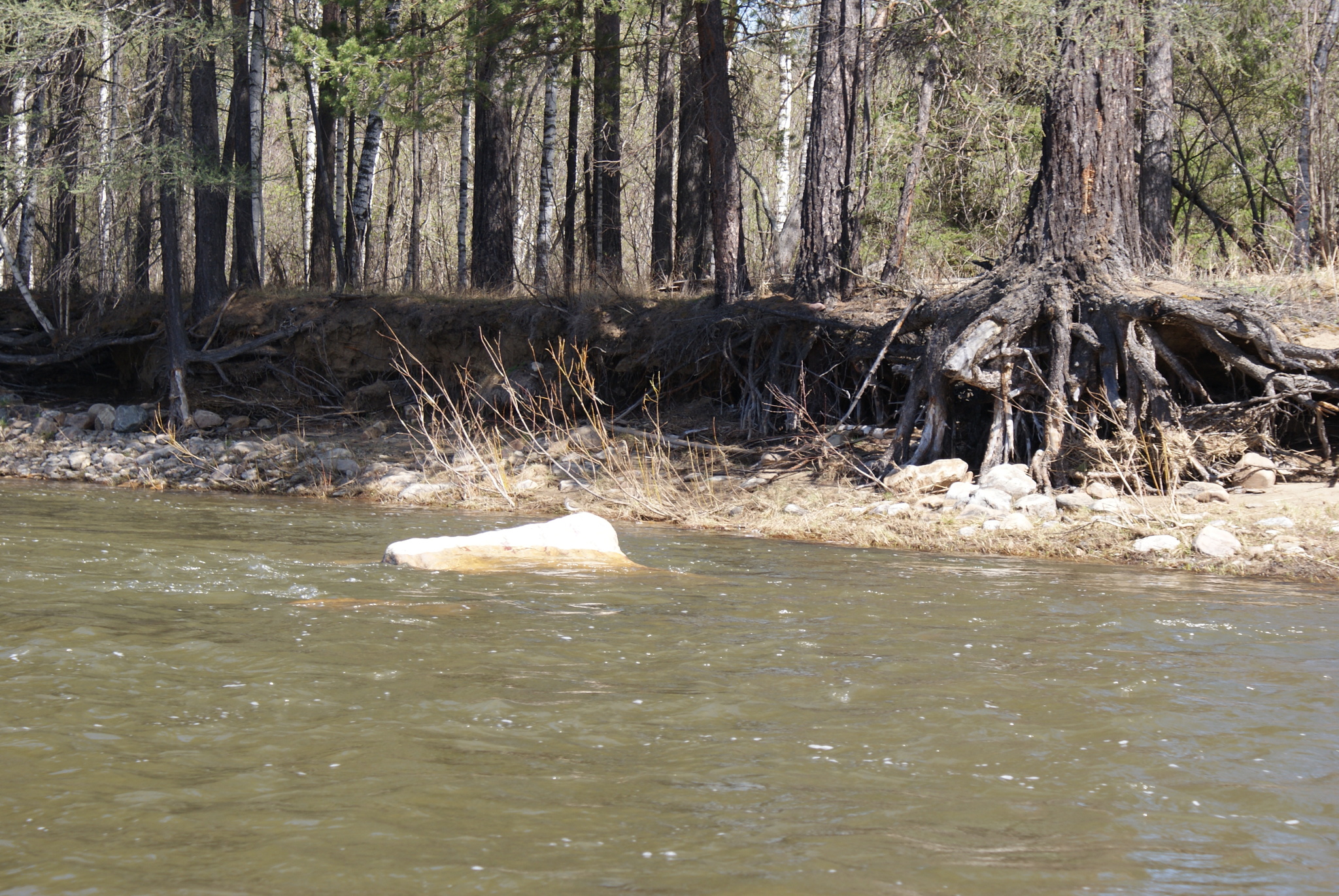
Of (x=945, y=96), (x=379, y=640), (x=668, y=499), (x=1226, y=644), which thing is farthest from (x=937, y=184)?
(x=379, y=640)

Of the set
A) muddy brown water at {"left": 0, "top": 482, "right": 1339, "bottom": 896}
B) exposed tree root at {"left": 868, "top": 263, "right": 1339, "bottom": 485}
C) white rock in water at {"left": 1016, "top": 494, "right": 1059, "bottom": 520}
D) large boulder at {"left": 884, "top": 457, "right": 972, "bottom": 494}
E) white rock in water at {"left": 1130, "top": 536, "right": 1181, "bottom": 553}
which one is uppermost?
exposed tree root at {"left": 868, "top": 263, "right": 1339, "bottom": 485}

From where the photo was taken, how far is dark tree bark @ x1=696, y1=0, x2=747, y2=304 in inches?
562

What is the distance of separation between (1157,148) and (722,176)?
6.29 meters

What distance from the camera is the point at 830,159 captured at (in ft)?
44.9

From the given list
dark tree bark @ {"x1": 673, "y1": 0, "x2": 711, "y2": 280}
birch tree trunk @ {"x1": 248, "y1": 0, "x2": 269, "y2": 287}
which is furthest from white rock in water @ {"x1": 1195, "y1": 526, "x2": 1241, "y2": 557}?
birch tree trunk @ {"x1": 248, "y1": 0, "x2": 269, "y2": 287}

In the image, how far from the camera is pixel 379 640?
5.27 metres

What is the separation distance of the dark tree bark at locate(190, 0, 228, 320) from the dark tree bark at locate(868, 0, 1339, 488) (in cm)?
1003

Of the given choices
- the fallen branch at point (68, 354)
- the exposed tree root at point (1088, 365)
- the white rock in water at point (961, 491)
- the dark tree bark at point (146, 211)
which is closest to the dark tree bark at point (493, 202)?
the dark tree bark at point (146, 211)

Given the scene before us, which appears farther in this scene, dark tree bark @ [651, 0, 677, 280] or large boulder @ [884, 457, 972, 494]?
dark tree bark @ [651, 0, 677, 280]

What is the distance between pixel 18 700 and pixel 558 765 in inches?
85.2

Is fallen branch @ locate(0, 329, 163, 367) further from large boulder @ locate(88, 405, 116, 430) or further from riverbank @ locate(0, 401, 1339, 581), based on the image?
large boulder @ locate(88, 405, 116, 430)

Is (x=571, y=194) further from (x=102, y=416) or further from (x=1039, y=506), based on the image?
(x=1039, y=506)

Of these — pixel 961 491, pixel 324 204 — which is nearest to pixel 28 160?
pixel 324 204

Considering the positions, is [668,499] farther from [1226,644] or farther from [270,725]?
[270,725]
